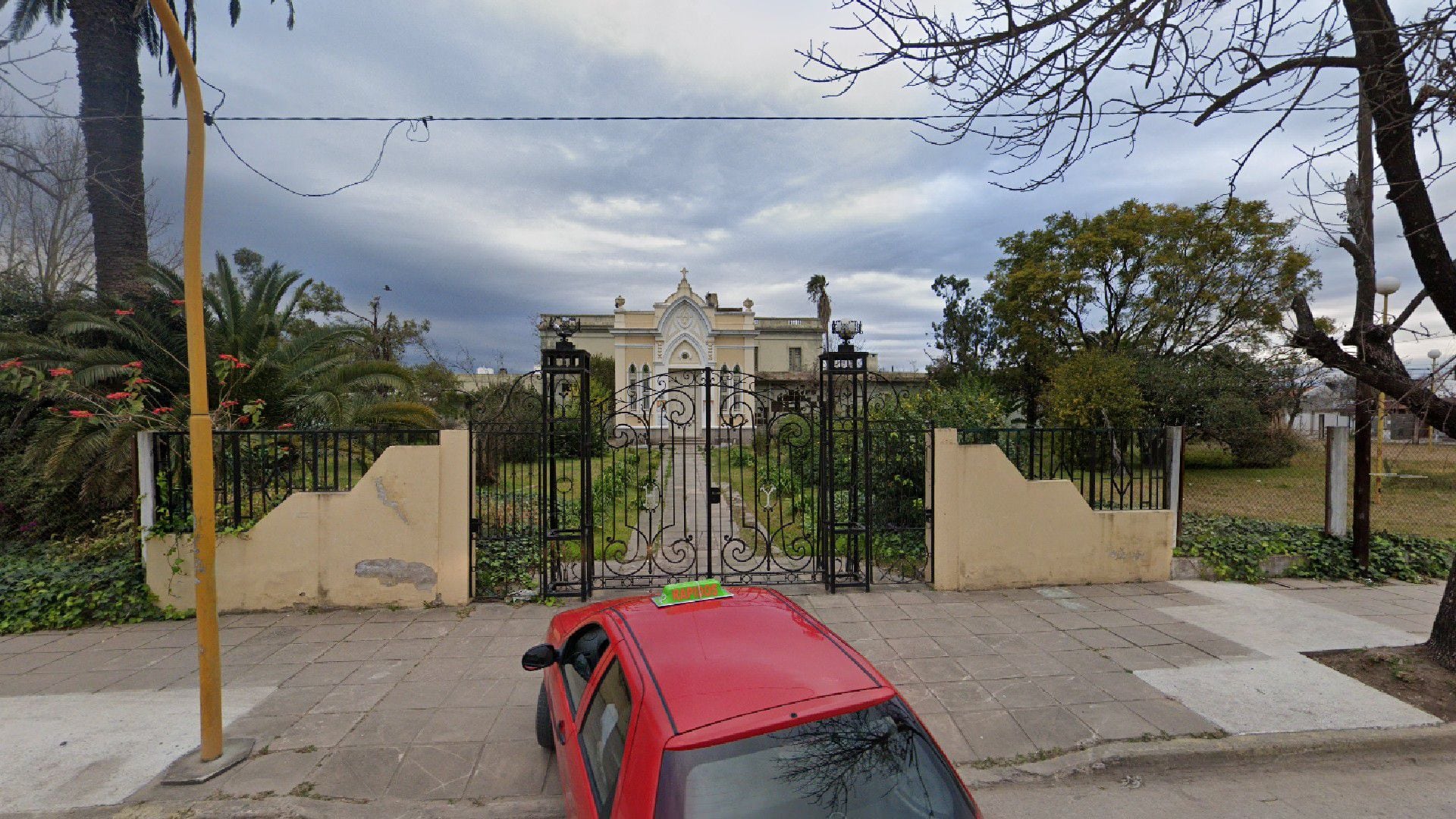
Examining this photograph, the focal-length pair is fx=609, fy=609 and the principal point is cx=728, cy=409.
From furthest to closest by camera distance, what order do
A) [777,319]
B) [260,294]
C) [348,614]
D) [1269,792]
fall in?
[777,319], [260,294], [348,614], [1269,792]

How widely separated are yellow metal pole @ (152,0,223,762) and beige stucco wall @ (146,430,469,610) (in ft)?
7.86

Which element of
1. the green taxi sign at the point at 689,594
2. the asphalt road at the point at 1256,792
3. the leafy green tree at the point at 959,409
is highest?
the leafy green tree at the point at 959,409

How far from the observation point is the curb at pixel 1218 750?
3.54 m

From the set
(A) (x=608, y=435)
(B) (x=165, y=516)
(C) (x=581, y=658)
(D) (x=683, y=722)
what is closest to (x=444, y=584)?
(A) (x=608, y=435)

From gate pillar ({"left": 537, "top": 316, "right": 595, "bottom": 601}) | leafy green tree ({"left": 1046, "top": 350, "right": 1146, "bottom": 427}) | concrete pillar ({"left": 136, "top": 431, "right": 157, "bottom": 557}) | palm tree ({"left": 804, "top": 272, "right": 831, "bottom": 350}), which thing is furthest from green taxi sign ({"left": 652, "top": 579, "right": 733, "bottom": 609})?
palm tree ({"left": 804, "top": 272, "right": 831, "bottom": 350})

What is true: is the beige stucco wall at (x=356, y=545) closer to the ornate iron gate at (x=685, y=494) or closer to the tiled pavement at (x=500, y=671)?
the tiled pavement at (x=500, y=671)

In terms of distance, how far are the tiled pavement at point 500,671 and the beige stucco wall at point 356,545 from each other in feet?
0.76

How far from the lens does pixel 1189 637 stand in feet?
17.5

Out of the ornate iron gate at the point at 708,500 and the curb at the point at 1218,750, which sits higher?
the ornate iron gate at the point at 708,500

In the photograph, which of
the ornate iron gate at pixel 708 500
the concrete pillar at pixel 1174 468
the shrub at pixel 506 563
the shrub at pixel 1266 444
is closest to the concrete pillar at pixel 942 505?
the ornate iron gate at pixel 708 500

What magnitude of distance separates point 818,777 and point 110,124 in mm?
13749

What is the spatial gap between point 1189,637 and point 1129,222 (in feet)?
59.9

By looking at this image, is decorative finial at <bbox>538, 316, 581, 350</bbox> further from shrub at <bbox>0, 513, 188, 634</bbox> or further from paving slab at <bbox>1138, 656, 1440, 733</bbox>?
paving slab at <bbox>1138, 656, 1440, 733</bbox>

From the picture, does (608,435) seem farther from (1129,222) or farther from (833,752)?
(1129,222)
